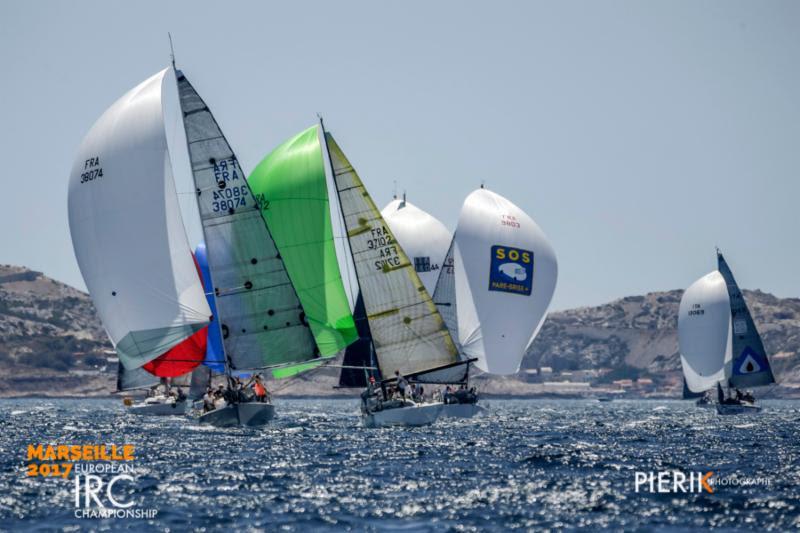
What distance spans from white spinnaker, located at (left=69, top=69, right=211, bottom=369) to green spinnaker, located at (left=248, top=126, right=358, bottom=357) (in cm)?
790

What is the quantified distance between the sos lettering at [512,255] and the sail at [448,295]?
7.40 ft

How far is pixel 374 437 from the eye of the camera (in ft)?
130

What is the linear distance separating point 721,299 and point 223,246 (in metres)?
47.0

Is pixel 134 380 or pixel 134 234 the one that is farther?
pixel 134 380

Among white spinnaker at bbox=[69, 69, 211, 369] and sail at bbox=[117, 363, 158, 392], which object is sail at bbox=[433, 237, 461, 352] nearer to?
sail at bbox=[117, 363, 158, 392]

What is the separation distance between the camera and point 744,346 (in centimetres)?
7062

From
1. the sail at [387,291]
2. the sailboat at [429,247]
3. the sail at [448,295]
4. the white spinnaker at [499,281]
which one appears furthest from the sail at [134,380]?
the sail at [387,291]

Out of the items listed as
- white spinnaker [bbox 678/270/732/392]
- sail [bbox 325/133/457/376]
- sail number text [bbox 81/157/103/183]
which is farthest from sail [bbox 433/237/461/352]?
white spinnaker [bbox 678/270/732/392]

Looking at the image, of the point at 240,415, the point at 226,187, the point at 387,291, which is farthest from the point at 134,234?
the point at 387,291

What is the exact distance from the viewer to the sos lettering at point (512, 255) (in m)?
56.3

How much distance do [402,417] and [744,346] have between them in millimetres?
34146

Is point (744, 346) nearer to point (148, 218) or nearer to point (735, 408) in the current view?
point (735, 408)

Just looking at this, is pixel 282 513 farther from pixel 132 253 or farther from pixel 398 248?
pixel 398 248

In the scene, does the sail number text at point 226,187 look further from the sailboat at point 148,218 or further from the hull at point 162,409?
the hull at point 162,409
